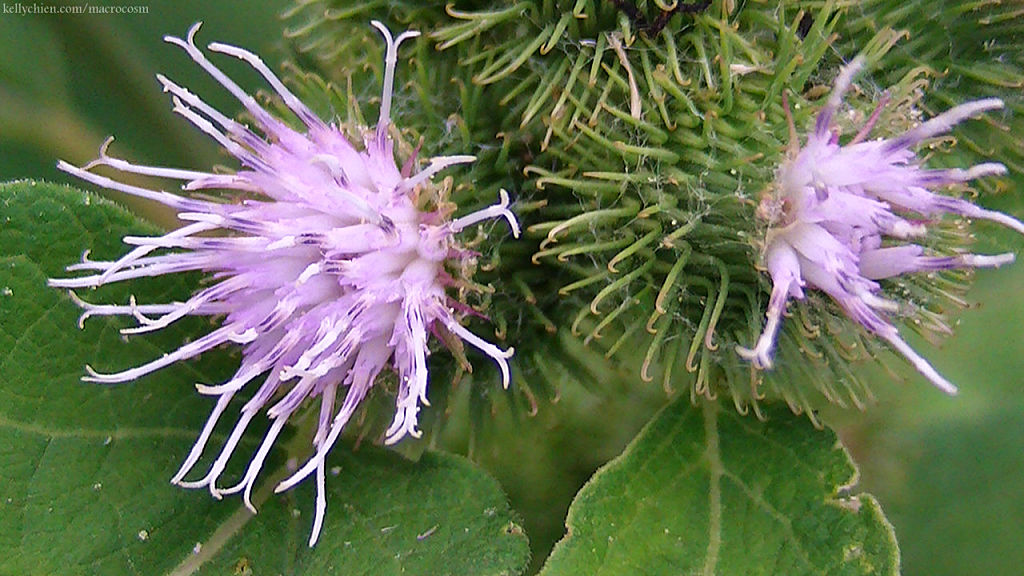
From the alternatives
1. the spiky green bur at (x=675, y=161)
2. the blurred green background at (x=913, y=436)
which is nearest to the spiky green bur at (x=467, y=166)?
the spiky green bur at (x=675, y=161)

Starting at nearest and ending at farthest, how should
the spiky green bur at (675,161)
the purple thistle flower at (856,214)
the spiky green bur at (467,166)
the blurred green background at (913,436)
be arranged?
the purple thistle flower at (856,214), the spiky green bur at (675,161), the spiky green bur at (467,166), the blurred green background at (913,436)

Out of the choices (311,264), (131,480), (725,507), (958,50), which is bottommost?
(725,507)

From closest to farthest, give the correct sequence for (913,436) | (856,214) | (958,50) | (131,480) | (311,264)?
1. (856,214)
2. (311,264)
3. (131,480)
4. (958,50)
5. (913,436)

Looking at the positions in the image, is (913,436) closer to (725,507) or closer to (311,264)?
A: (725,507)

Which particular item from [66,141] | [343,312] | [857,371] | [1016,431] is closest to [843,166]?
[857,371]

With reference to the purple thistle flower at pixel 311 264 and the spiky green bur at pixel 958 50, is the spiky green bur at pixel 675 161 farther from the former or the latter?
the purple thistle flower at pixel 311 264

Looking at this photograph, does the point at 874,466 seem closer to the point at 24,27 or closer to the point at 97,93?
the point at 97,93

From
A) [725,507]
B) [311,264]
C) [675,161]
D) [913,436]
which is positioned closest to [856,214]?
[675,161]
